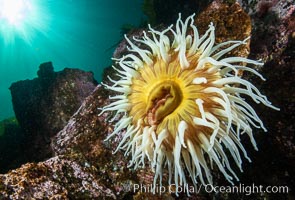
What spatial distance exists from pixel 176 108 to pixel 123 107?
680mm

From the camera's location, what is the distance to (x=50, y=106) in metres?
7.47

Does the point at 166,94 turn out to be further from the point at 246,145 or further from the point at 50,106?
the point at 50,106

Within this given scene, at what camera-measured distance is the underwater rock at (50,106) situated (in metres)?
7.16

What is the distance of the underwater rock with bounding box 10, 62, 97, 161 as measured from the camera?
7.16 m

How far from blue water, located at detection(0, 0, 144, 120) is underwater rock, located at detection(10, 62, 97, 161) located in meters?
14.6

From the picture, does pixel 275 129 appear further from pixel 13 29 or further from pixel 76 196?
pixel 13 29

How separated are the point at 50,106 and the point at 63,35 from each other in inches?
2325

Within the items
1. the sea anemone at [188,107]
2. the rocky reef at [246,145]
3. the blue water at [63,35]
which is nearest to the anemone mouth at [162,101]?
the sea anemone at [188,107]

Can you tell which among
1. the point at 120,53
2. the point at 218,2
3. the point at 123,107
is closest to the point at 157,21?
the point at 120,53

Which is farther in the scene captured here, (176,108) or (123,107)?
(123,107)

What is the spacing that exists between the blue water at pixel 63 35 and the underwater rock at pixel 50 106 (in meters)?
14.6

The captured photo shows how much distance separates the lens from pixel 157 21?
33.7 feet

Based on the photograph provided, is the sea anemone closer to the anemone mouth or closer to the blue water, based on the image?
the anemone mouth

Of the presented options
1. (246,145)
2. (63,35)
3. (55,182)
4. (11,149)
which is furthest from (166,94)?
(63,35)
